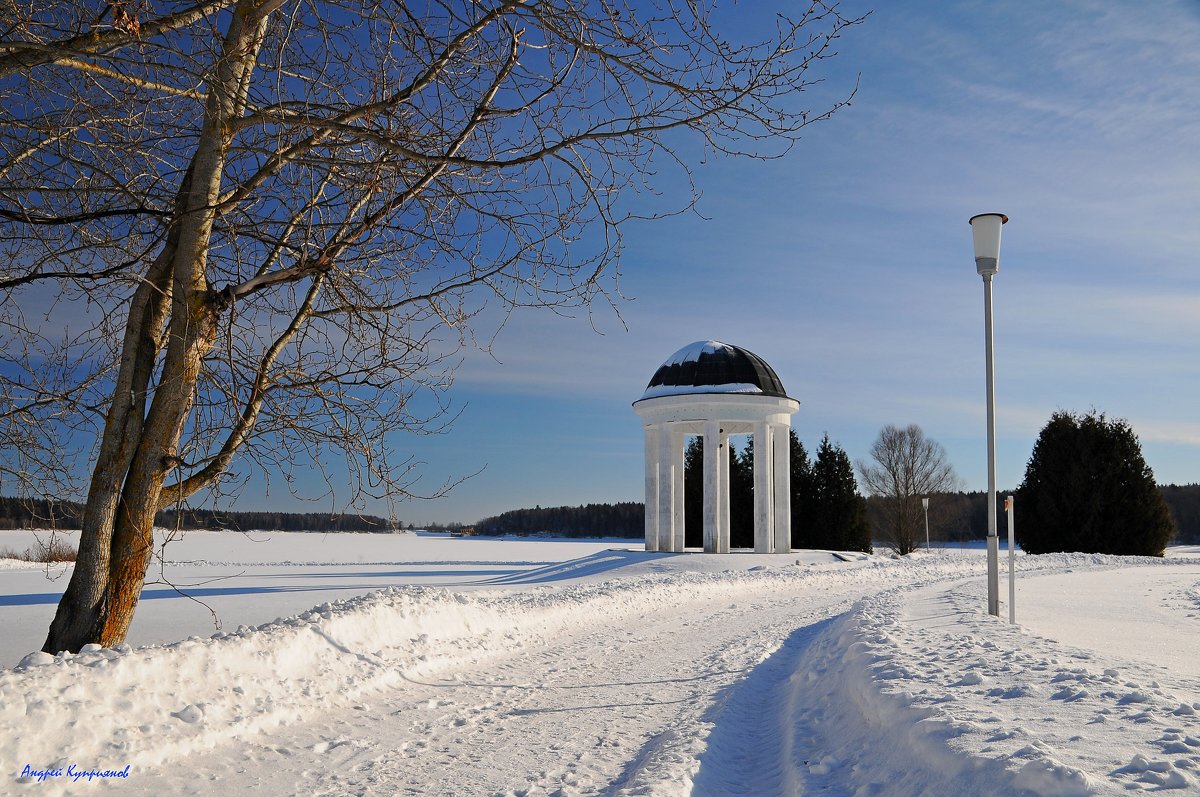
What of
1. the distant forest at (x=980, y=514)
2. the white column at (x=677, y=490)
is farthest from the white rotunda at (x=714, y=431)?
the distant forest at (x=980, y=514)

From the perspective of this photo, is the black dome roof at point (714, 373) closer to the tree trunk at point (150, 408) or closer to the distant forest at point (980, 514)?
the tree trunk at point (150, 408)

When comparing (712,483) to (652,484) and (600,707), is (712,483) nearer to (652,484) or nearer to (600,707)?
(652,484)

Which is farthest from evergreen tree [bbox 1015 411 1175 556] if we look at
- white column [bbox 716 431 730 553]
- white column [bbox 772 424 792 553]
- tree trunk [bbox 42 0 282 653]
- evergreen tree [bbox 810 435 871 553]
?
tree trunk [bbox 42 0 282 653]

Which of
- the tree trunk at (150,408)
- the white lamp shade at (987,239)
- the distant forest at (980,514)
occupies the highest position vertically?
A: the white lamp shade at (987,239)

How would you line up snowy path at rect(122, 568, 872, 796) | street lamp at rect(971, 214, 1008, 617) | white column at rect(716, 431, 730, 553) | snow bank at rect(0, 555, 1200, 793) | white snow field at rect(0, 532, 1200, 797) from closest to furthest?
white snow field at rect(0, 532, 1200, 797)
snow bank at rect(0, 555, 1200, 793)
snowy path at rect(122, 568, 872, 796)
street lamp at rect(971, 214, 1008, 617)
white column at rect(716, 431, 730, 553)

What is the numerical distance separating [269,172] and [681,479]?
1109 inches

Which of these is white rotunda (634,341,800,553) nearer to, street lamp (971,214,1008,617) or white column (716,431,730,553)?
white column (716,431,730,553)

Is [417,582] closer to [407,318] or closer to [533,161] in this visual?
[407,318]

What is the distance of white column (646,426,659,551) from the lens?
33812 mm

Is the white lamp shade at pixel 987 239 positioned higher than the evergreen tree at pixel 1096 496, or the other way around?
the white lamp shade at pixel 987 239

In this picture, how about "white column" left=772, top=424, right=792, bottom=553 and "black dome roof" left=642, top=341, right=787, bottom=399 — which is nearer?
"black dome roof" left=642, top=341, right=787, bottom=399

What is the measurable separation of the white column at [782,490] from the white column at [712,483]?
225 centimetres

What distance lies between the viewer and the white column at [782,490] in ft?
112

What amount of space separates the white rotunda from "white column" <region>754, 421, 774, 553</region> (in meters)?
0.04
